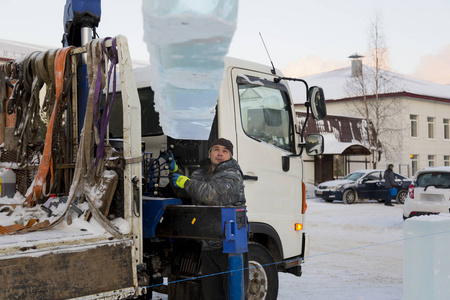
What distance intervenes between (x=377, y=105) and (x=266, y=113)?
32.1m

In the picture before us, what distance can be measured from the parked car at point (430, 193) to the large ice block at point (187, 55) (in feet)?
32.3

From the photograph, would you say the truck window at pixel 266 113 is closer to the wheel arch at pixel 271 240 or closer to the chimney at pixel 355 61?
the wheel arch at pixel 271 240

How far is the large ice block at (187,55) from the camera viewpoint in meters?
4.17

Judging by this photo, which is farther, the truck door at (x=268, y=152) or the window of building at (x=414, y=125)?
the window of building at (x=414, y=125)

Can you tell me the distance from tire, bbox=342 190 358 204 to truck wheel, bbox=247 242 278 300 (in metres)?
19.1

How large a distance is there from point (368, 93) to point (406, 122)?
440 cm

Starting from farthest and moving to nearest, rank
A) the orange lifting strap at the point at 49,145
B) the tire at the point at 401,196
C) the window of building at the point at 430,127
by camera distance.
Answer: the window of building at the point at 430,127, the tire at the point at 401,196, the orange lifting strap at the point at 49,145

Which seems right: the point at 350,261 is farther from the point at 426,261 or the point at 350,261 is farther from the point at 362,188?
the point at 362,188

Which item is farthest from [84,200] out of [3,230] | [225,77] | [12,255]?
[225,77]

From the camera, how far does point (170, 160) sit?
5.00 meters

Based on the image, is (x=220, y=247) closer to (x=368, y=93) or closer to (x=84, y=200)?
(x=84, y=200)

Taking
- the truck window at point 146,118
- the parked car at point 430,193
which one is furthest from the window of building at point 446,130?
the truck window at point 146,118

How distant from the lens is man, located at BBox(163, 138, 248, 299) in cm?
473

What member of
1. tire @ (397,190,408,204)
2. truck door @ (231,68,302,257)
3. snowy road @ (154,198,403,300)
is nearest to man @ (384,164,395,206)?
tire @ (397,190,408,204)
